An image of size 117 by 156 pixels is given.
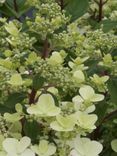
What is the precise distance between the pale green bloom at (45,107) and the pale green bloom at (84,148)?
2.7 inches

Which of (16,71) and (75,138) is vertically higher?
(16,71)

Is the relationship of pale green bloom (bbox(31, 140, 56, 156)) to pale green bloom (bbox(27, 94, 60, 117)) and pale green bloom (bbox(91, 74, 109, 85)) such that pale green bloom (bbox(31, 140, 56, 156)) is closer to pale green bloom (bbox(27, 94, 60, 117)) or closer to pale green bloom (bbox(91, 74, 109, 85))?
pale green bloom (bbox(27, 94, 60, 117))

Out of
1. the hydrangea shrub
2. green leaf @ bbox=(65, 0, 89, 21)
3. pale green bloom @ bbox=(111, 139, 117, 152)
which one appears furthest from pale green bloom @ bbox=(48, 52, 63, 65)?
green leaf @ bbox=(65, 0, 89, 21)

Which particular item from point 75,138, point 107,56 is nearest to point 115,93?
point 107,56

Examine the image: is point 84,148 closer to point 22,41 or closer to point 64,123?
point 64,123

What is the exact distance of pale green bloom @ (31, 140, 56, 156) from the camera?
95 centimetres

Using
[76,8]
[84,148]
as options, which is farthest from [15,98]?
[76,8]

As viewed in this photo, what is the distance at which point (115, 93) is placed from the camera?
1104 mm

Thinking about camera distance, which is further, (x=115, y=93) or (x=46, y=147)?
(x=115, y=93)

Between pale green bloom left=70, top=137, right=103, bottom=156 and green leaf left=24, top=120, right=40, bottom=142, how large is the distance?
0.33 feet

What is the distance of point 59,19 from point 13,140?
264 mm

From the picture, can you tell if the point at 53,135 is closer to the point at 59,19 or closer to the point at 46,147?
the point at 46,147

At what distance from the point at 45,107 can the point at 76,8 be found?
25.0 inches

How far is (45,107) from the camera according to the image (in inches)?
38.2
